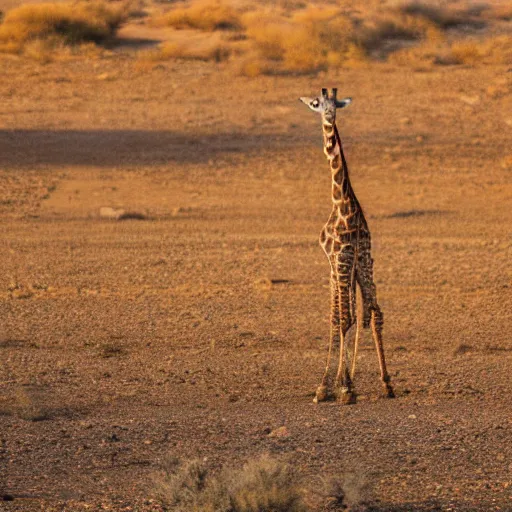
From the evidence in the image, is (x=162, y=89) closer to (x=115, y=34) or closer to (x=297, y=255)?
(x=115, y=34)

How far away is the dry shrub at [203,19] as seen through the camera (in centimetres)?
3338

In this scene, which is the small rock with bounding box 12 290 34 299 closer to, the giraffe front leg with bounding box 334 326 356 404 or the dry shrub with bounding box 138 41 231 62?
the giraffe front leg with bounding box 334 326 356 404

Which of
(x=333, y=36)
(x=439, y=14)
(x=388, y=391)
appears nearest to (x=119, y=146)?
(x=333, y=36)

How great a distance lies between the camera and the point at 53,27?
101ft

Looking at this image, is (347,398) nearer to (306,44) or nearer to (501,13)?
(306,44)

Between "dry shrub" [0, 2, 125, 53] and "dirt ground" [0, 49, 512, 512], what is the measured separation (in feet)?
21.6

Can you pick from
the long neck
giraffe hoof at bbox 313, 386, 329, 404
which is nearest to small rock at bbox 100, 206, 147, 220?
giraffe hoof at bbox 313, 386, 329, 404

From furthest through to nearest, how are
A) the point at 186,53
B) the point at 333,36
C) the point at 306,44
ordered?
the point at 333,36 → the point at 306,44 → the point at 186,53

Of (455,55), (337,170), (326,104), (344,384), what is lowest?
(455,55)

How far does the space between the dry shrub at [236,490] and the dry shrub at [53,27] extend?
76.1 ft

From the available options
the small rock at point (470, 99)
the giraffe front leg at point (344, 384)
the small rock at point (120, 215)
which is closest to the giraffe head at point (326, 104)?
the giraffe front leg at point (344, 384)

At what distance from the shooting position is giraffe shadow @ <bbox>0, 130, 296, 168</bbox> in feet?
57.4

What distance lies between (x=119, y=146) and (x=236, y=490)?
1340 cm

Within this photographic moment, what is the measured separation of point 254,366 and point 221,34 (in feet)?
78.3
